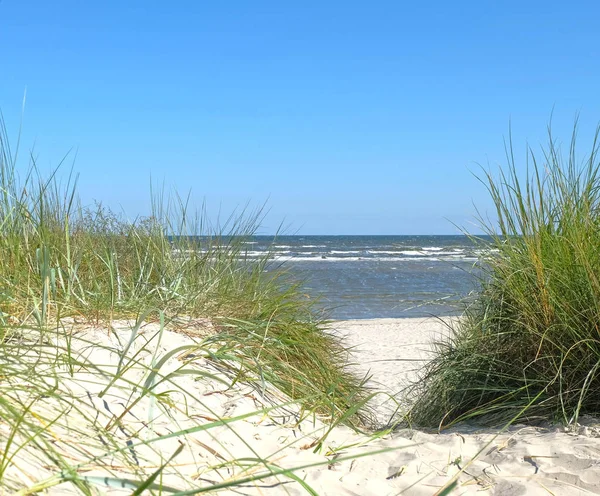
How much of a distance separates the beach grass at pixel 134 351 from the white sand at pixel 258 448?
0.01 meters

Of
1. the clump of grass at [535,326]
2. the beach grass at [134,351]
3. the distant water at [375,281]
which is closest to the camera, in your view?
the beach grass at [134,351]

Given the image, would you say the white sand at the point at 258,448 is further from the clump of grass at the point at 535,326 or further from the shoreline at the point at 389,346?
the shoreline at the point at 389,346

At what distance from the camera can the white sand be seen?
166 centimetres

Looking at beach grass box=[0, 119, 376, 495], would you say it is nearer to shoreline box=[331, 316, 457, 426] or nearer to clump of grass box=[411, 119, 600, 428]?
clump of grass box=[411, 119, 600, 428]

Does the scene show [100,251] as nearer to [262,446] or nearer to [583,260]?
[262,446]

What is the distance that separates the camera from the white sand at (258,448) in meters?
1.66

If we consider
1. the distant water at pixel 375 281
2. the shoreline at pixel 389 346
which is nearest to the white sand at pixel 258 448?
the distant water at pixel 375 281

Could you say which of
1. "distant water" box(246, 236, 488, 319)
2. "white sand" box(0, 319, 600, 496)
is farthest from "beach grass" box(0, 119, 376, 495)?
"distant water" box(246, 236, 488, 319)

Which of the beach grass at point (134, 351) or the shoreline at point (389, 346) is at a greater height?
the beach grass at point (134, 351)

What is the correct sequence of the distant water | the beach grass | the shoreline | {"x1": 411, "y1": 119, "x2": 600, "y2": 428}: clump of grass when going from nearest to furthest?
the beach grass → {"x1": 411, "y1": 119, "x2": 600, "y2": 428}: clump of grass → the distant water → the shoreline

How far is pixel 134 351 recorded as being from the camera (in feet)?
7.82

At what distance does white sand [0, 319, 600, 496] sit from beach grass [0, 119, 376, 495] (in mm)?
12

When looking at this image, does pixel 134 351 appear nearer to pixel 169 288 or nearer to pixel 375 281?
pixel 169 288

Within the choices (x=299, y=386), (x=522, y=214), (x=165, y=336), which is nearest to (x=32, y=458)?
(x=165, y=336)
